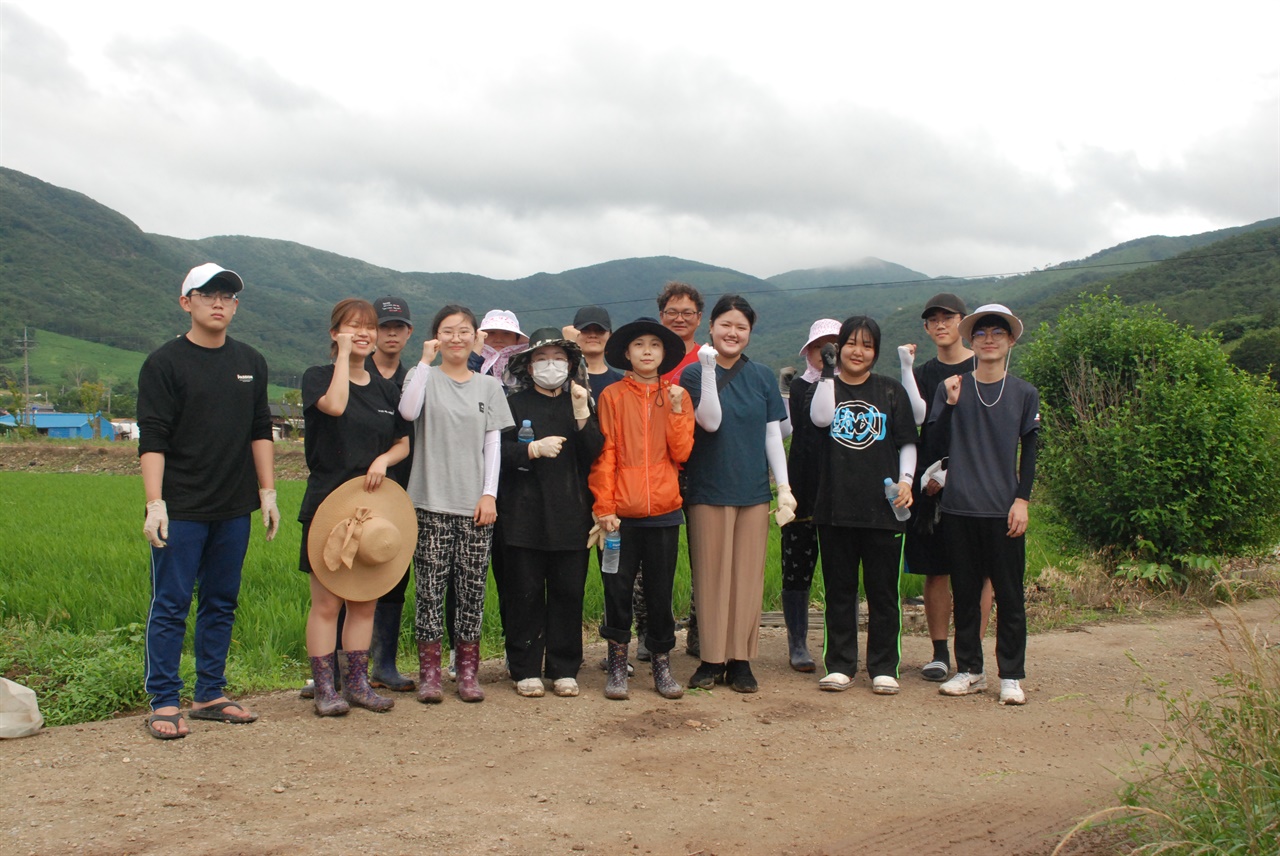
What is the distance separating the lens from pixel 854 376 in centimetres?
536

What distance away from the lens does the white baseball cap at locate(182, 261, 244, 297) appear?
429cm

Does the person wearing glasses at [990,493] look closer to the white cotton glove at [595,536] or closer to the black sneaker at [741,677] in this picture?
the black sneaker at [741,677]

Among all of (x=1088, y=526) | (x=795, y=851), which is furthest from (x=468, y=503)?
(x=1088, y=526)

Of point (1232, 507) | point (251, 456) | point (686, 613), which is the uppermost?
point (251, 456)

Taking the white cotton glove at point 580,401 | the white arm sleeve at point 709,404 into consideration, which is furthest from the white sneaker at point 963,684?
the white cotton glove at point 580,401

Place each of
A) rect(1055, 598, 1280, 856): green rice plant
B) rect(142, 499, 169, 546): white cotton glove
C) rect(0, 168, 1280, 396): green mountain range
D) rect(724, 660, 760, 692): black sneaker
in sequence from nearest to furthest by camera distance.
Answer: rect(1055, 598, 1280, 856): green rice plant → rect(142, 499, 169, 546): white cotton glove → rect(724, 660, 760, 692): black sneaker → rect(0, 168, 1280, 396): green mountain range

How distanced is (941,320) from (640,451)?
1963 millimetres

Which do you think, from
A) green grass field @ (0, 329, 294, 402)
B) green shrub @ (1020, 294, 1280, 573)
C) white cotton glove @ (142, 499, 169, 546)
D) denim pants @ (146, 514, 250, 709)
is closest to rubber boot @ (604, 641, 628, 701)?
denim pants @ (146, 514, 250, 709)

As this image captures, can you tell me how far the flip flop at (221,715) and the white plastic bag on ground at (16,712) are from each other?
0.63 meters

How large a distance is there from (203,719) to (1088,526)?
7278 mm

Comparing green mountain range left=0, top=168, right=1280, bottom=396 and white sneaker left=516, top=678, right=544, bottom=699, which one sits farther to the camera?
green mountain range left=0, top=168, right=1280, bottom=396

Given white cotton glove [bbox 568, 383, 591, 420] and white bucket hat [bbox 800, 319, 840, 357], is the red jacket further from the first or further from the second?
white bucket hat [bbox 800, 319, 840, 357]

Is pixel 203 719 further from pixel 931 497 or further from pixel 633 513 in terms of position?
pixel 931 497

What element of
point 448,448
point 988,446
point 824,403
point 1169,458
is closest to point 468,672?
point 448,448
